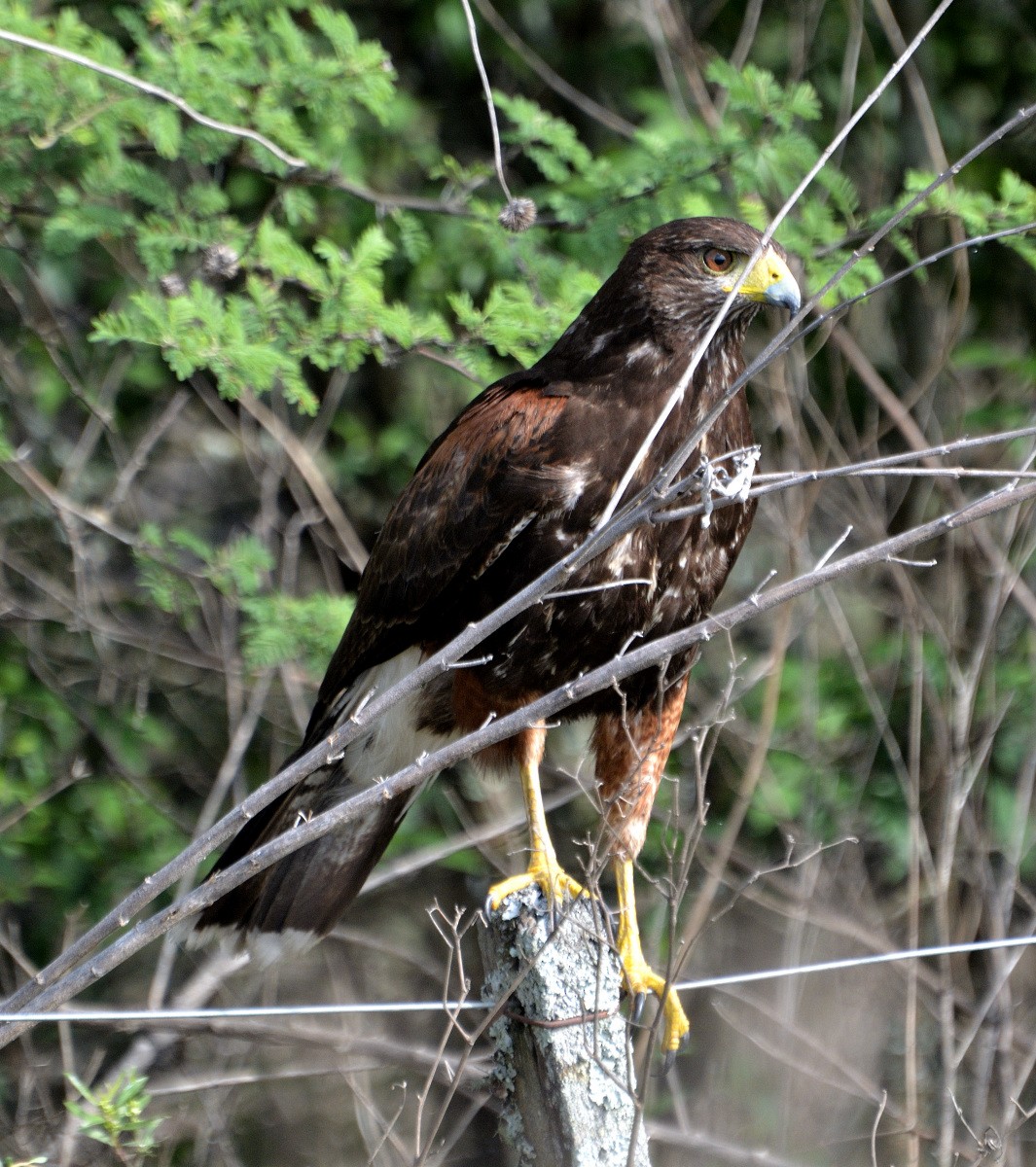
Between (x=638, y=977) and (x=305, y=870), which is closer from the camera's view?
(x=638, y=977)

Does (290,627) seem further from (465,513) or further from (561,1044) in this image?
(561,1044)

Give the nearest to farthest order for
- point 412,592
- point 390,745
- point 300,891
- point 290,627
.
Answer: point 412,592, point 300,891, point 390,745, point 290,627

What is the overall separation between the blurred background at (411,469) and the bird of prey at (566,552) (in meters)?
0.66

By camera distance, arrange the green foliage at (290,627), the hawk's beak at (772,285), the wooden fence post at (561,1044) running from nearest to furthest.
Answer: the wooden fence post at (561,1044), the hawk's beak at (772,285), the green foliage at (290,627)

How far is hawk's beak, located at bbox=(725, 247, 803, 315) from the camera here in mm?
2668

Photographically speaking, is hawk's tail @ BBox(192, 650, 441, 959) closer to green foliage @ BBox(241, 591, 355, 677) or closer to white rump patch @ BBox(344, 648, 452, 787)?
white rump patch @ BBox(344, 648, 452, 787)

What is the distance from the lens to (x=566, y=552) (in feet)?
8.71

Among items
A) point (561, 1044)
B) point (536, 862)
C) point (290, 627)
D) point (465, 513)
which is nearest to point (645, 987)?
point (536, 862)

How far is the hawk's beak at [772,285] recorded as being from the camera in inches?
105

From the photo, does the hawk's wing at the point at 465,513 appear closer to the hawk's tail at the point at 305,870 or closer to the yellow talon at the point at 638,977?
the hawk's tail at the point at 305,870

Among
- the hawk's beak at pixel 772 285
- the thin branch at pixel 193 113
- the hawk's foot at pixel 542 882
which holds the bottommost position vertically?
the hawk's foot at pixel 542 882

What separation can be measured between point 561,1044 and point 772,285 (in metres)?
1.40

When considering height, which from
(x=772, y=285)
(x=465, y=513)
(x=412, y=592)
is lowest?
(x=412, y=592)

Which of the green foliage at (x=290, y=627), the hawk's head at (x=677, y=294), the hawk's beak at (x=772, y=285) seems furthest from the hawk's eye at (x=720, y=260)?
the green foliage at (x=290, y=627)
